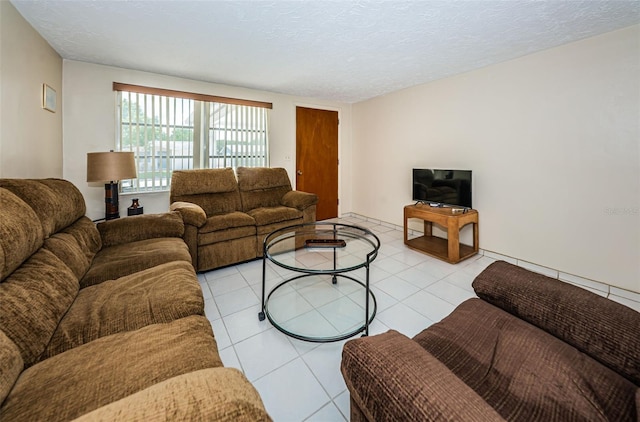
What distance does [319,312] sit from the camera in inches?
82.0

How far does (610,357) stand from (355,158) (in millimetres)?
4527

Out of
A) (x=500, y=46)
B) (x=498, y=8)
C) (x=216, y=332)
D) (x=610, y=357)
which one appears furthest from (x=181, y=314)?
(x=500, y=46)

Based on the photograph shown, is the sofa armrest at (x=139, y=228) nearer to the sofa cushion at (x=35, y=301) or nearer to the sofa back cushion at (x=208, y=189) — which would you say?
the sofa back cushion at (x=208, y=189)

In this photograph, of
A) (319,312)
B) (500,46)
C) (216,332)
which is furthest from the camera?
(500,46)

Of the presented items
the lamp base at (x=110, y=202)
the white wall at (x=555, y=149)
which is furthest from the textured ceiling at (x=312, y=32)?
the lamp base at (x=110, y=202)

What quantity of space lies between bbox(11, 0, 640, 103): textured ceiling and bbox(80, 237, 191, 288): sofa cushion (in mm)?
1742

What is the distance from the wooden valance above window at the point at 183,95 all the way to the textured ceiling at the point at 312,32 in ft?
0.70

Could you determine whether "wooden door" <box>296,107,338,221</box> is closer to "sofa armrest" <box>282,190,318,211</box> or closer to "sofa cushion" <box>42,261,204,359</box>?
"sofa armrest" <box>282,190,318,211</box>

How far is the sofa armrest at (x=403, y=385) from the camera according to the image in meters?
0.62

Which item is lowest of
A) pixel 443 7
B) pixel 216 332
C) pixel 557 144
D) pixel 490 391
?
pixel 216 332

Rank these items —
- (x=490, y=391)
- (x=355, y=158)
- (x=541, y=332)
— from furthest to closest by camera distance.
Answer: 1. (x=355, y=158)
2. (x=541, y=332)
3. (x=490, y=391)

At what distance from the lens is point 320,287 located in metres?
2.48

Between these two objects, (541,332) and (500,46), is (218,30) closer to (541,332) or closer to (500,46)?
(500,46)

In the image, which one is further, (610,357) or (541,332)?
(541,332)
